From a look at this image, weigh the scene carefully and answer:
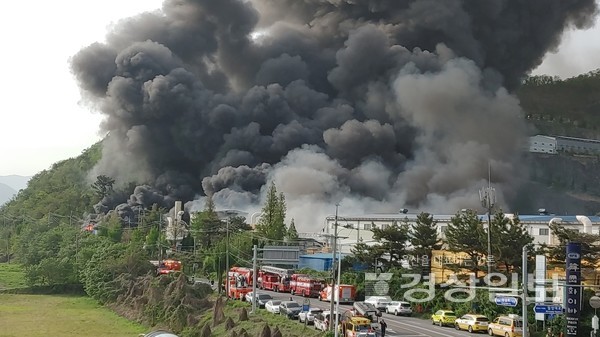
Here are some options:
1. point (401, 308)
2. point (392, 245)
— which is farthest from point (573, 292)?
point (392, 245)

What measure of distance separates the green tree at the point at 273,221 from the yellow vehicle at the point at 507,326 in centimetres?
3267

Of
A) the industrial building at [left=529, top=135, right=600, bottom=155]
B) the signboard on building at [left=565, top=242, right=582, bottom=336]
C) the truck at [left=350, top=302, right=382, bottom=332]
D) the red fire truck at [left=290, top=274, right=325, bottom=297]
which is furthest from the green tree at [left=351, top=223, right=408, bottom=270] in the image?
the industrial building at [left=529, top=135, right=600, bottom=155]

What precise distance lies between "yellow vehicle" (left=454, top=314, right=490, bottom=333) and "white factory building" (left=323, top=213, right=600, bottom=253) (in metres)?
10.7

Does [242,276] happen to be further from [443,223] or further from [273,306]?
[443,223]

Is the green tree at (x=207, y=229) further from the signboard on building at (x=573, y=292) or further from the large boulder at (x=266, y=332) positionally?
the signboard on building at (x=573, y=292)

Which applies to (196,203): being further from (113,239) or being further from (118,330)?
(118,330)

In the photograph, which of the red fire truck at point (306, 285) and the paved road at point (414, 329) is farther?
the red fire truck at point (306, 285)

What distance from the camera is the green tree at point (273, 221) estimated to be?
7181 centimetres

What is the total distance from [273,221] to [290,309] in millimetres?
26827

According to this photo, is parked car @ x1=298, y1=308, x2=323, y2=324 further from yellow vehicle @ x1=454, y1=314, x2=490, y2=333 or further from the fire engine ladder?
the fire engine ladder

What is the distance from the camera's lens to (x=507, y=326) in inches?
1566

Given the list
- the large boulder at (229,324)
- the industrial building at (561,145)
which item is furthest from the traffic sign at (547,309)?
the industrial building at (561,145)

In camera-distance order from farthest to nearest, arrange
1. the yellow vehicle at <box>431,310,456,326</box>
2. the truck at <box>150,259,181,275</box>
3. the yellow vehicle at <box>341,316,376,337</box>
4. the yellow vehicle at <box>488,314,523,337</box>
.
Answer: the truck at <box>150,259,181,275</box> < the yellow vehicle at <box>431,310,456,326</box> < the yellow vehicle at <box>488,314,523,337</box> < the yellow vehicle at <box>341,316,376,337</box>

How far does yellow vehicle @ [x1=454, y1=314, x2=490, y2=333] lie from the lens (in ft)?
139
